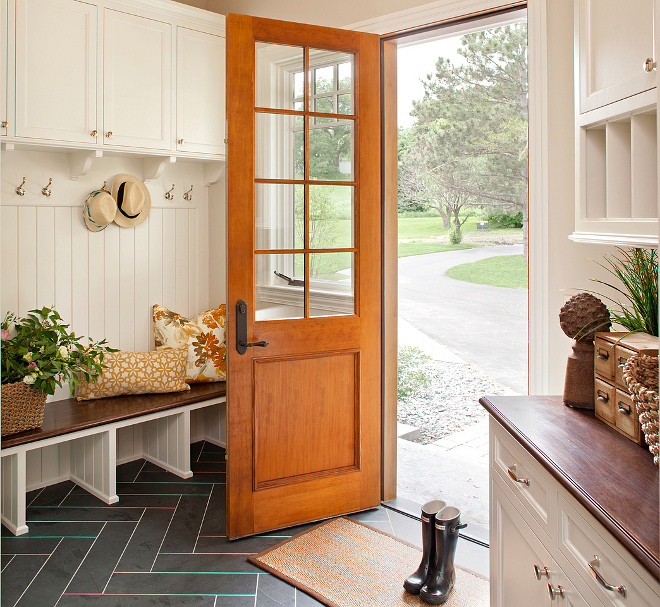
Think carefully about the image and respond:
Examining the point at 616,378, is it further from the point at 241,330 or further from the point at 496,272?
the point at 496,272

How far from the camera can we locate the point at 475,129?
490cm

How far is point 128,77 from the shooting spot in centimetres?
299

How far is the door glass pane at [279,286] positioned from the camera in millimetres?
2662

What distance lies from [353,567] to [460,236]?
3.56 m

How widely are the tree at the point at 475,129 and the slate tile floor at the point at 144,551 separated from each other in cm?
296

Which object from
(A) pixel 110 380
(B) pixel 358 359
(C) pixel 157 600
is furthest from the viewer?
(A) pixel 110 380

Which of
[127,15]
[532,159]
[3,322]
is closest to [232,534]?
[3,322]

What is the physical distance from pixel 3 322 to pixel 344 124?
6.26 feet

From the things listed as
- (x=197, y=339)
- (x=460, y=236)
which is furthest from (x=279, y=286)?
(x=460, y=236)

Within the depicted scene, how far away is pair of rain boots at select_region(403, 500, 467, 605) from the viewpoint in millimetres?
2209

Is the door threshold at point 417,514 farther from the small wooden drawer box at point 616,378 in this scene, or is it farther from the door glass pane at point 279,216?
the door glass pane at point 279,216

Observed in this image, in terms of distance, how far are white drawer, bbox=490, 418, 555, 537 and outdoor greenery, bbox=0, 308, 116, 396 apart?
1998 mm

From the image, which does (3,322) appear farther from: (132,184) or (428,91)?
(428,91)

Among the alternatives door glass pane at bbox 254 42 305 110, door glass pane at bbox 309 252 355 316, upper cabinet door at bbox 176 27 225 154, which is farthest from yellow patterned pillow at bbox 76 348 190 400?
door glass pane at bbox 254 42 305 110
